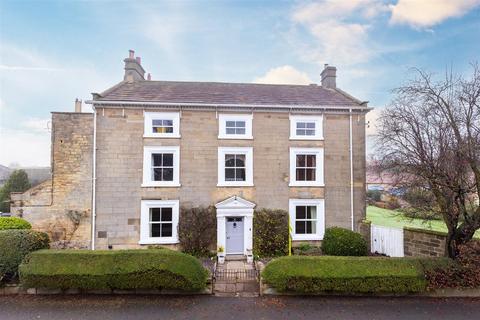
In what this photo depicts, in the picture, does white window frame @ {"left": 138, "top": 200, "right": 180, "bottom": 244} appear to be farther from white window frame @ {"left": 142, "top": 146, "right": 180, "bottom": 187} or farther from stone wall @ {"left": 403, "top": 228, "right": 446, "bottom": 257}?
stone wall @ {"left": 403, "top": 228, "right": 446, "bottom": 257}

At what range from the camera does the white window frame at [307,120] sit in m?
14.7

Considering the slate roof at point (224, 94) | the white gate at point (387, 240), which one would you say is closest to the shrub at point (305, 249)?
the white gate at point (387, 240)

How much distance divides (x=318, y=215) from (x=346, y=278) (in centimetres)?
594

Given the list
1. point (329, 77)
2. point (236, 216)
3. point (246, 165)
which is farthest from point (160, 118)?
point (329, 77)

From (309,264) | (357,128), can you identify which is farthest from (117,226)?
(357,128)

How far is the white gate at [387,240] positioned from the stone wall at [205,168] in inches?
45.6

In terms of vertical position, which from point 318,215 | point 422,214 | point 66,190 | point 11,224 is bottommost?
point 318,215

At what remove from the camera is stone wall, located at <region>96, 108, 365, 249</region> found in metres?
13.8

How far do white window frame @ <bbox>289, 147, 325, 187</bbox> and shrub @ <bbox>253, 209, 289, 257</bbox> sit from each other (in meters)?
2.01

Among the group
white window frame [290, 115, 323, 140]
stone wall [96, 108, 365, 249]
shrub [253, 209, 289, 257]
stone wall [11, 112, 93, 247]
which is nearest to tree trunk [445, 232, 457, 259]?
stone wall [96, 108, 365, 249]

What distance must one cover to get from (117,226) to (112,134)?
494 cm

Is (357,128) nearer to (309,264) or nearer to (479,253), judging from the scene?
(479,253)

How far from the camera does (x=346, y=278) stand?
8773mm

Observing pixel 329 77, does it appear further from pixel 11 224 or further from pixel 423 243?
pixel 11 224
